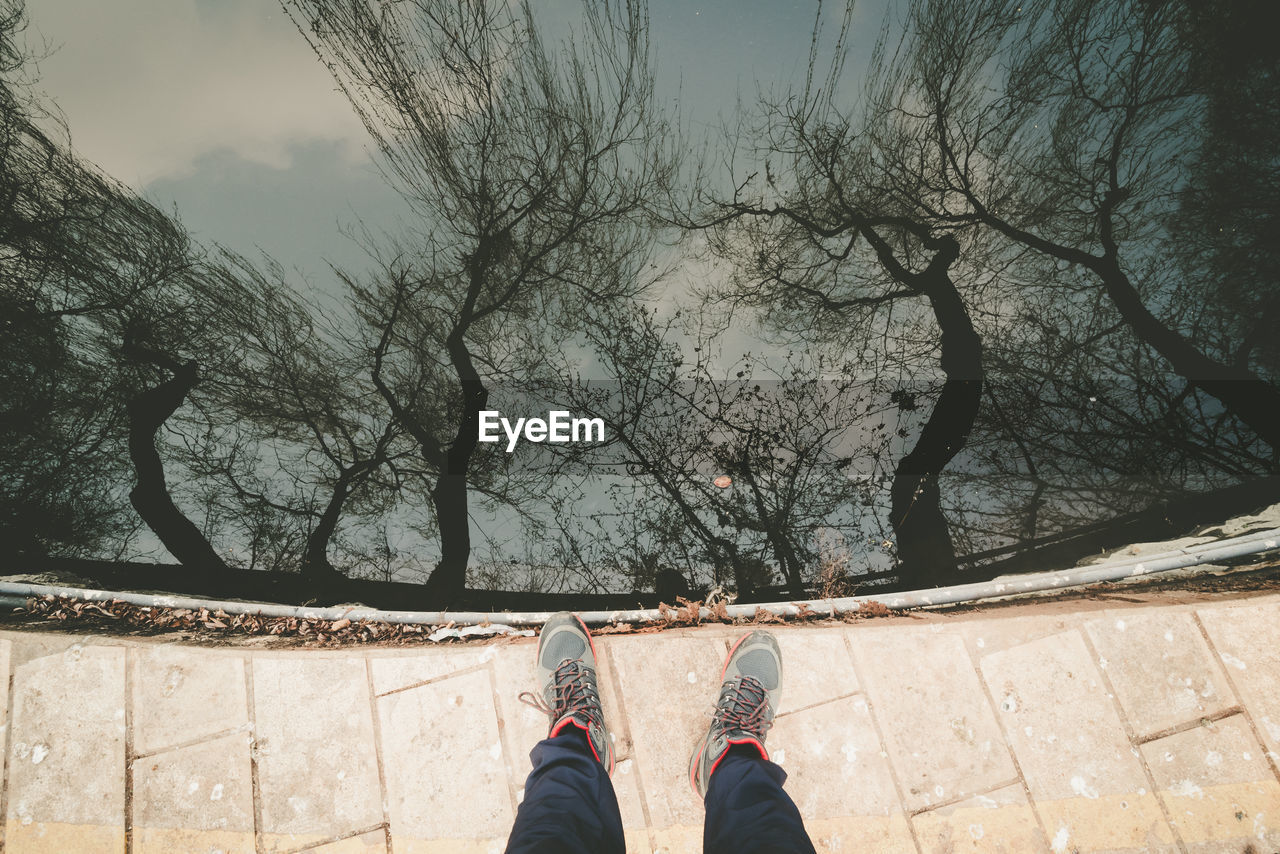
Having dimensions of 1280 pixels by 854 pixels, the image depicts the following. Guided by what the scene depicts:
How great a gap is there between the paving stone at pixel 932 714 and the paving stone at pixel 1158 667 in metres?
0.51

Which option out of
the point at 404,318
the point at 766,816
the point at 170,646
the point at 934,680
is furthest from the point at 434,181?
the point at 934,680

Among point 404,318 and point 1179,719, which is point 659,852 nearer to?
point 1179,719

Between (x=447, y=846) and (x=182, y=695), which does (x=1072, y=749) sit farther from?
(x=182, y=695)

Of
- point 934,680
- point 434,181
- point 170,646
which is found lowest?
point 934,680

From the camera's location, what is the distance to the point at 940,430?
96.3 inches

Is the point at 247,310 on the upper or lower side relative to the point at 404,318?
upper

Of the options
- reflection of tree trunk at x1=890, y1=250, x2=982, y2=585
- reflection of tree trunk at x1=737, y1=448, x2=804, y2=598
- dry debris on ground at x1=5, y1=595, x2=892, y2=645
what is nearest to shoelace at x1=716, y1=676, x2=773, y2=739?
dry debris on ground at x1=5, y1=595, x2=892, y2=645

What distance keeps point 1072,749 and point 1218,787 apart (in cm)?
47

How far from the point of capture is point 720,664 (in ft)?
5.84

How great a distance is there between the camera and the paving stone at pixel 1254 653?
5.27 ft

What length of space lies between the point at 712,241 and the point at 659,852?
2698 millimetres

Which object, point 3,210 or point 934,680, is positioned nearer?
point 934,680

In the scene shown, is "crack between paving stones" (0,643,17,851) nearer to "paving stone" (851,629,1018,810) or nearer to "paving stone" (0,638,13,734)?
"paving stone" (0,638,13,734)

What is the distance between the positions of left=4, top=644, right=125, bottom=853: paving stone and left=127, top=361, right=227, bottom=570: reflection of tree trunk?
0.69m
